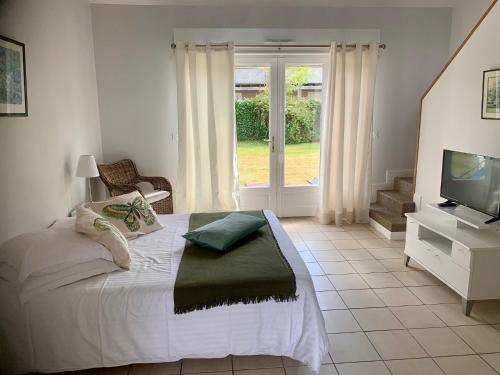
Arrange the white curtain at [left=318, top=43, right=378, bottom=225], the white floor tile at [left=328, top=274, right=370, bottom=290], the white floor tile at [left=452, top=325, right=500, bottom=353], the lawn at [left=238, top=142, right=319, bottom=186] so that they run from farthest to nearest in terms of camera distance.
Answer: the lawn at [left=238, top=142, right=319, bottom=186]
the white curtain at [left=318, top=43, right=378, bottom=225]
the white floor tile at [left=328, top=274, right=370, bottom=290]
the white floor tile at [left=452, top=325, right=500, bottom=353]

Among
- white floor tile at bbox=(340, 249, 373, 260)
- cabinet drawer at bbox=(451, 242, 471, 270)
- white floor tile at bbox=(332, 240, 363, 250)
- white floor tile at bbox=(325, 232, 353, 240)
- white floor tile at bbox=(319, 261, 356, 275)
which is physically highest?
cabinet drawer at bbox=(451, 242, 471, 270)

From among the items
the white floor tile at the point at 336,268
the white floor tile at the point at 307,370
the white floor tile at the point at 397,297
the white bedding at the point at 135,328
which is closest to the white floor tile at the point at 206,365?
the white bedding at the point at 135,328

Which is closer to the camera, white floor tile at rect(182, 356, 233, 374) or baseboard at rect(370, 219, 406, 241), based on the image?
white floor tile at rect(182, 356, 233, 374)

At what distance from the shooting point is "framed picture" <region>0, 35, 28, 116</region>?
254 cm

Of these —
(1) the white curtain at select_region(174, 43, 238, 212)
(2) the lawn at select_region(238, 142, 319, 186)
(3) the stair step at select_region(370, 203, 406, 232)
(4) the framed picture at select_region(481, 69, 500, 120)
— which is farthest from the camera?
(2) the lawn at select_region(238, 142, 319, 186)

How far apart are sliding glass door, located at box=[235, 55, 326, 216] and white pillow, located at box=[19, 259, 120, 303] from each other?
2.95m

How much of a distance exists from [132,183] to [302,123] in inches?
87.3

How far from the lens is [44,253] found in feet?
7.31

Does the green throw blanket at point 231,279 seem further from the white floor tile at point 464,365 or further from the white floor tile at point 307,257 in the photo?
the white floor tile at point 307,257

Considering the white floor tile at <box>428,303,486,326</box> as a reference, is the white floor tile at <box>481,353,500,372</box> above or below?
below

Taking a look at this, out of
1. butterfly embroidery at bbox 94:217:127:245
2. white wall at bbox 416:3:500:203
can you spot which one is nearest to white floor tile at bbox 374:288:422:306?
white wall at bbox 416:3:500:203

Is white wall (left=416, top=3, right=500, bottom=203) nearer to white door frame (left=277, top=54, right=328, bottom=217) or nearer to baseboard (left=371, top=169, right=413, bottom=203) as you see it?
baseboard (left=371, top=169, right=413, bottom=203)

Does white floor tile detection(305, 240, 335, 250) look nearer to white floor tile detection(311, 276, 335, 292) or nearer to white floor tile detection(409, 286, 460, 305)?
white floor tile detection(311, 276, 335, 292)

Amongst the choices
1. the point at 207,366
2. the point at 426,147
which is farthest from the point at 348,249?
the point at 207,366
